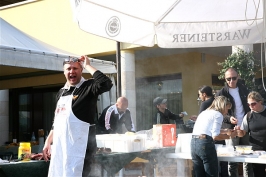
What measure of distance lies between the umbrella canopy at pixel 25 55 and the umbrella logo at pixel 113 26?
231cm

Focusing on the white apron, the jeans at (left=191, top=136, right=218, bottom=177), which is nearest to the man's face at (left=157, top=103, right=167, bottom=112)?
the jeans at (left=191, top=136, right=218, bottom=177)

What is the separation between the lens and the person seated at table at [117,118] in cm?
580

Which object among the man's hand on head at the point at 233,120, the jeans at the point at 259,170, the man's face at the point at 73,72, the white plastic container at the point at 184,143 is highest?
the man's face at the point at 73,72

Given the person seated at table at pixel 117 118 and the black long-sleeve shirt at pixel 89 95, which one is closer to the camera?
the black long-sleeve shirt at pixel 89 95

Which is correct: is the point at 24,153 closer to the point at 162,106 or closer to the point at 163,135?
the point at 163,135

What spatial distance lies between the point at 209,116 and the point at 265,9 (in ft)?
6.79

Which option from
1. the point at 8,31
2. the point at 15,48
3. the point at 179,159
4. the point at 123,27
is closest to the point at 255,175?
the point at 179,159

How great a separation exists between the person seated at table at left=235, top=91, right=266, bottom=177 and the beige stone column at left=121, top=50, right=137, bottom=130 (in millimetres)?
5281

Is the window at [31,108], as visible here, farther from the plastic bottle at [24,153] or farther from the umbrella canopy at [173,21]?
the plastic bottle at [24,153]

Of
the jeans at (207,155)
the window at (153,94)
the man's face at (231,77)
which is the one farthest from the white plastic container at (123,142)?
the window at (153,94)

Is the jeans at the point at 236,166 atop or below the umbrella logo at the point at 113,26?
below

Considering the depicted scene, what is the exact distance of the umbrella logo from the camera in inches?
184

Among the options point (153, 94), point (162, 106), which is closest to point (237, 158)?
point (162, 106)

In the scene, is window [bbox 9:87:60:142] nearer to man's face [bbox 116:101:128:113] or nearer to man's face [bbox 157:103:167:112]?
man's face [bbox 157:103:167:112]
